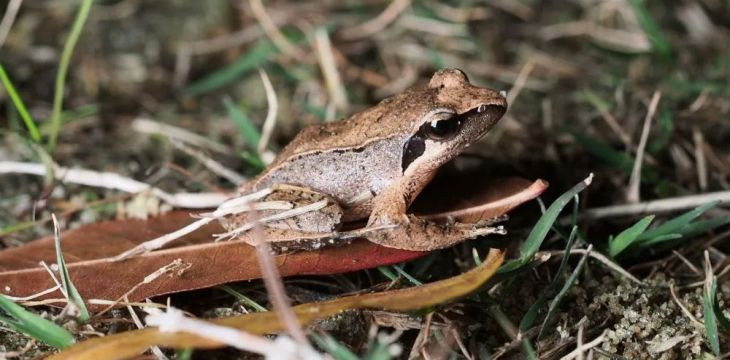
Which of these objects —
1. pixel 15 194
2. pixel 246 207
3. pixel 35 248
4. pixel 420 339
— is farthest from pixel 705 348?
pixel 15 194

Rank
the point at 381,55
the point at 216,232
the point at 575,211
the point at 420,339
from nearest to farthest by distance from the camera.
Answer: the point at 420,339, the point at 575,211, the point at 216,232, the point at 381,55

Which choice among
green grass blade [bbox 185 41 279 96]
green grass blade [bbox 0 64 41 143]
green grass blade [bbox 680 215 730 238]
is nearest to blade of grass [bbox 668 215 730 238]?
green grass blade [bbox 680 215 730 238]

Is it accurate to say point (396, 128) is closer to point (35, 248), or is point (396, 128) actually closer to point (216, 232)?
point (216, 232)

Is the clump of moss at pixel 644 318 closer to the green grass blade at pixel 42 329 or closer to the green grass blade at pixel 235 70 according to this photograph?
Result: the green grass blade at pixel 42 329

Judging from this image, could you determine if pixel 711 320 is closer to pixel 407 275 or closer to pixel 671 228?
pixel 671 228

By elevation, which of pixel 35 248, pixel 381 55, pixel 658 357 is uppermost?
pixel 381 55

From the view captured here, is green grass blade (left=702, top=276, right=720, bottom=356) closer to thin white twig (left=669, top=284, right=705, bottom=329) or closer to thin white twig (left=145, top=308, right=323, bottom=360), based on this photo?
thin white twig (left=669, top=284, right=705, bottom=329)

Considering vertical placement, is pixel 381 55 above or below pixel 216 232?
above
